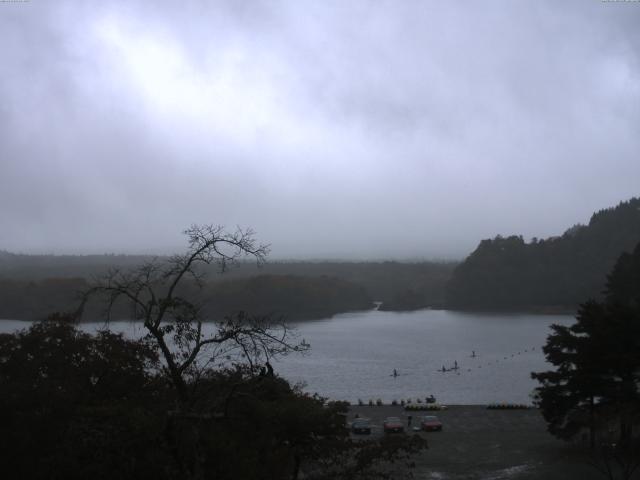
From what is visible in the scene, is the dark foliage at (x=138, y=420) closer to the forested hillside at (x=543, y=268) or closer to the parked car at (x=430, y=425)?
the parked car at (x=430, y=425)

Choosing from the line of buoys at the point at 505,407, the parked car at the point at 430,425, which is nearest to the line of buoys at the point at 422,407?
the line of buoys at the point at 505,407

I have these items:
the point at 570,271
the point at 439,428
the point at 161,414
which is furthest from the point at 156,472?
the point at 570,271

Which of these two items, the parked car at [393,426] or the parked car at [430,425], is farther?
the parked car at [430,425]

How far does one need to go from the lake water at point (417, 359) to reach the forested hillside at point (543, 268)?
31.0 feet

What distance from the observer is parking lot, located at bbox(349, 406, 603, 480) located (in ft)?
32.5

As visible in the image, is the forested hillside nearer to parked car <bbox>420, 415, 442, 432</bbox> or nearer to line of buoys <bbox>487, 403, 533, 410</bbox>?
line of buoys <bbox>487, 403, 533, 410</bbox>

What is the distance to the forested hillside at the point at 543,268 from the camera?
55.8 metres

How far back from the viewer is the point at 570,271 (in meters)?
56.6

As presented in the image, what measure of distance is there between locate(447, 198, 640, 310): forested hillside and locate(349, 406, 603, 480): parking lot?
1679 inches

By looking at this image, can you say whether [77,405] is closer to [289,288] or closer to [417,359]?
[417,359]

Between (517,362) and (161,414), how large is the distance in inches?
995

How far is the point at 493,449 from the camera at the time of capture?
11.6 m

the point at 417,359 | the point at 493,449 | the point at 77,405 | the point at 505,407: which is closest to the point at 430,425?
the point at 493,449

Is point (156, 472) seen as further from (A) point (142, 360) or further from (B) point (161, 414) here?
(A) point (142, 360)
